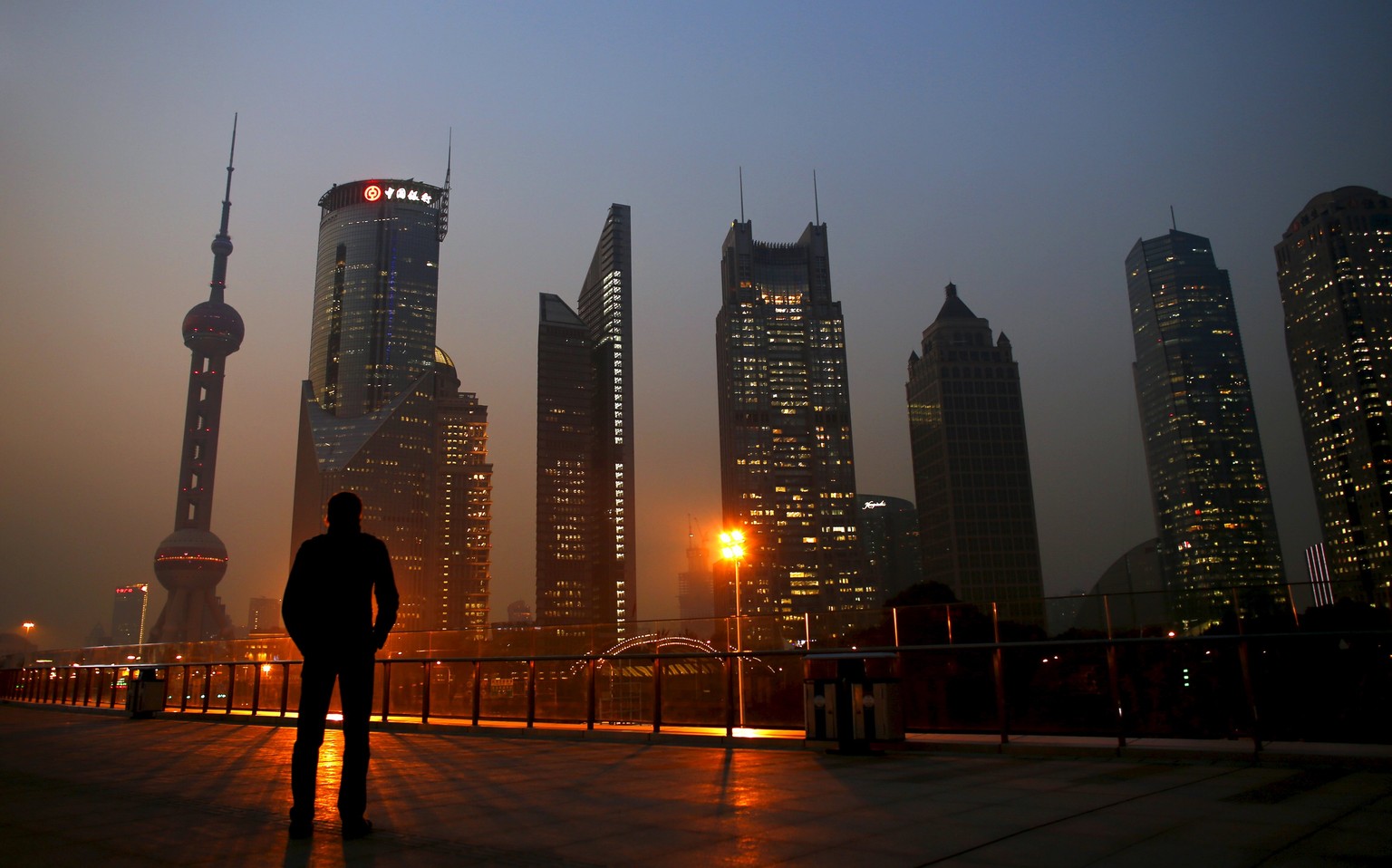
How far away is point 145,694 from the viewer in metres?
17.8

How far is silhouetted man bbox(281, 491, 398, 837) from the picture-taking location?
552 cm

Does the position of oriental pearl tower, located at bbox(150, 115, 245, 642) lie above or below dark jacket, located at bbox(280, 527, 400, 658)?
above

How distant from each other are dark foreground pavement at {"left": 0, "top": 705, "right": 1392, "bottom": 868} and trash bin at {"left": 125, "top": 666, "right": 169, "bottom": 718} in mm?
8481

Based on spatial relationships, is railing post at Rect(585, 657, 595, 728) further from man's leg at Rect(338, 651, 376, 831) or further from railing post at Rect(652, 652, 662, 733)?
man's leg at Rect(338, 651, 376, 831)

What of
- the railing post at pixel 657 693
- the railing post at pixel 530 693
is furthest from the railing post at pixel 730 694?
the railing post at pixel 530 693

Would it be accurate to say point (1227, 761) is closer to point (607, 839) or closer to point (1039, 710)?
point (1039, 710)

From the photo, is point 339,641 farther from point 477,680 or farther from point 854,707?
point 477,680

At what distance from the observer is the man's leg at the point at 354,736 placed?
5.46m

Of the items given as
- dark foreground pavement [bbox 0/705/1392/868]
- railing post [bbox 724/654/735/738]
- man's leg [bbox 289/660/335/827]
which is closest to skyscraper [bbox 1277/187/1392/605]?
railing post [bbox 724/654/735/738]

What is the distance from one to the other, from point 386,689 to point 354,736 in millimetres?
11142

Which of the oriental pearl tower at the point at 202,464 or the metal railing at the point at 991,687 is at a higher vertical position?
the oriental pearl tower at the point at 202,464

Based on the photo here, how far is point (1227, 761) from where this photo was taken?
26.8ft

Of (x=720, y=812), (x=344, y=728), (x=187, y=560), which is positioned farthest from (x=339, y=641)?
(x=187, y=560)

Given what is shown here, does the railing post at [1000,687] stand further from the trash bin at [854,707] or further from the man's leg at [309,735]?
the man's leg at [309,735]
